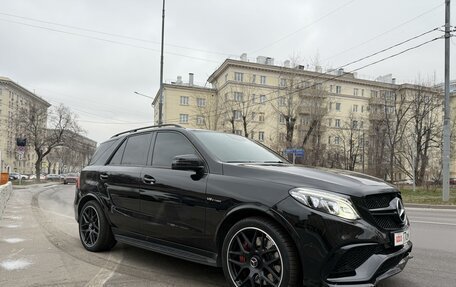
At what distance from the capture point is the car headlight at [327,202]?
132 inches

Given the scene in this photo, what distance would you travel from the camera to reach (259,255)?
3.68 metres

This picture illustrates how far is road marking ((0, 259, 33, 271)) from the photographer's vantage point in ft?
16.4

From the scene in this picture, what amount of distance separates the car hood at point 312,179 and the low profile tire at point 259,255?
43 cm

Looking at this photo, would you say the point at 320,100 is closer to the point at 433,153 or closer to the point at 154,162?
the point at 433,153

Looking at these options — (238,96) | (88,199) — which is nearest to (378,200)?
(88,199)

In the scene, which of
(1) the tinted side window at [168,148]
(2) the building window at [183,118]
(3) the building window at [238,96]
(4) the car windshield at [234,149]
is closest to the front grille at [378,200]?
(4) the car windshield at [234,149]

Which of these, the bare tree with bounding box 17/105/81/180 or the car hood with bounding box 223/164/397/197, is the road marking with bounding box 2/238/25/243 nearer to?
the car hood with bounding box 223/164/397/197

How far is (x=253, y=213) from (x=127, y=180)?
215 cm

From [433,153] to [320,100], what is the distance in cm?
2091

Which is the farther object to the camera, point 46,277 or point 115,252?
point 115,252

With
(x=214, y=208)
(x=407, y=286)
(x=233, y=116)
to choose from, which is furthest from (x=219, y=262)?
(x=233, y=116)

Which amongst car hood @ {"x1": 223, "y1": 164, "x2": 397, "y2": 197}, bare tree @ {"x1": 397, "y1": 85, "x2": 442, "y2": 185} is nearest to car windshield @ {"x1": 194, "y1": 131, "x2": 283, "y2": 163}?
car hood @ {"x1": 223, "y1": 164, "x2": 397, "y2": 197}

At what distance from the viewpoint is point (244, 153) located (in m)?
4.86

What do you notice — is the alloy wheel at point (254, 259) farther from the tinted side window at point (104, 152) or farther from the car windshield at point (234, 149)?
the tinted side window at point (104, 152)
